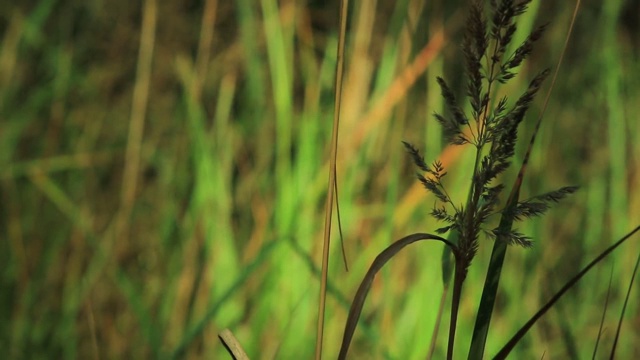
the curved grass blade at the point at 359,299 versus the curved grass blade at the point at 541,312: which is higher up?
the curved grass blade at the point at 359,299

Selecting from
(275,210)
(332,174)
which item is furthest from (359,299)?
(275,210)

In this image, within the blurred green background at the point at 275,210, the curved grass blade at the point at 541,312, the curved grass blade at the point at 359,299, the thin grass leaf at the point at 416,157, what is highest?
the blurred green background at the point at 275,210

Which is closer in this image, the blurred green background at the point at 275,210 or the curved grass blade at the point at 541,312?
the curved grass blade at the point at 541,312

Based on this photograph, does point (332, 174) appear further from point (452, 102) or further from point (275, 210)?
point (275, 210)

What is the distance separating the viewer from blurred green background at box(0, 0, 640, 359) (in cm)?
90

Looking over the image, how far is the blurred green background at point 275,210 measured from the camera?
898 millimetres

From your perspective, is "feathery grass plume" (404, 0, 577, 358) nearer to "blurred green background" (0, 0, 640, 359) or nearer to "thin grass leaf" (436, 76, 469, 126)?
"thin grass leaf" (436, 76, 469, 126)

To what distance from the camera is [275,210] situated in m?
0.92

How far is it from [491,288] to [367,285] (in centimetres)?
6

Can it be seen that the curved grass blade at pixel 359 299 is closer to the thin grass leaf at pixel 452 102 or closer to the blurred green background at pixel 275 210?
the thin grass leaf at pixel 452 102

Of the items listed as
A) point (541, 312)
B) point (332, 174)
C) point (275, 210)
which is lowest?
point (541, 312)

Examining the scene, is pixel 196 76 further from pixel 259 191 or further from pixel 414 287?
pixel 414 287

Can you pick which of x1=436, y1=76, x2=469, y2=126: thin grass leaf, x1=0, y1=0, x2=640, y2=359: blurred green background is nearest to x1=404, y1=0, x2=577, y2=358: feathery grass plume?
x1=436, y1=76, x2=469, y2=126: thin grass leaf

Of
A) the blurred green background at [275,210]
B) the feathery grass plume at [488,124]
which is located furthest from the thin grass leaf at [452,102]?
the blurred green background at [275,210]
